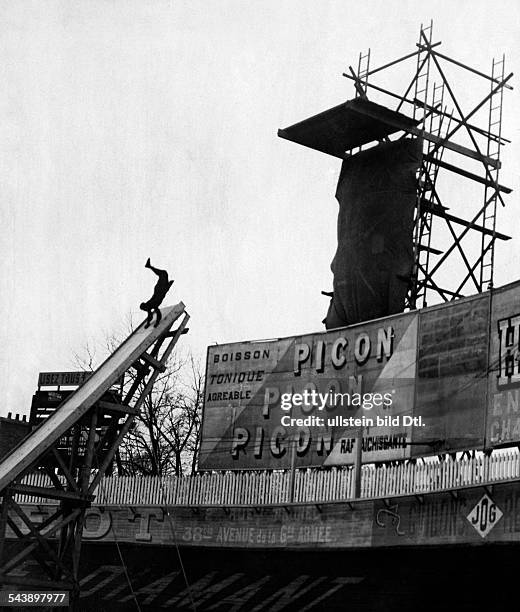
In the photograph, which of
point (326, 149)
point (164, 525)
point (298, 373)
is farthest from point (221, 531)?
point (326, 149)

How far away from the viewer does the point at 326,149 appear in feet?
118

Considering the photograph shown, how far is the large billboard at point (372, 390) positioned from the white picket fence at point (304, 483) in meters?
0.70

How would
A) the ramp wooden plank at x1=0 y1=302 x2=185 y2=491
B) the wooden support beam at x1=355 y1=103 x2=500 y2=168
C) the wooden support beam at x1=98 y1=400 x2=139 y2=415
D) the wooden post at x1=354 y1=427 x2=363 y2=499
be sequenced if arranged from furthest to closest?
1. the wooden support beam at x1=355 y1=103 x2=500 y2=168
2. the wooden post at x1=354 y1=427 x2=363 y2=499
3. the wooden support beam at x1=98 y1=400 x2=139 y2=415
4. the ramp wooden plank at x1=0 y1=302 x2=185 y2=491

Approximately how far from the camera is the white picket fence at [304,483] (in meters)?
24.2

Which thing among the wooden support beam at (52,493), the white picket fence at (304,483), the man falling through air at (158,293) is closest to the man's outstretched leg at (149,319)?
the man falling through air at (158,293)

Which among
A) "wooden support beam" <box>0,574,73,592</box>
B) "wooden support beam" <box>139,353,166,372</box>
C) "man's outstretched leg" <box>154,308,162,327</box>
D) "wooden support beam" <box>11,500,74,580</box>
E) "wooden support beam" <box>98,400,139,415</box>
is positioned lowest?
"wooden support beam" <box>0,574,73,592</box>

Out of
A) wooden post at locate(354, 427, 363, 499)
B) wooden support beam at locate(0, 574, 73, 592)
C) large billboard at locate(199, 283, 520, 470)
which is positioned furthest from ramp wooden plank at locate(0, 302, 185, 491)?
large billboard at locate(199, 283, 520, 470)

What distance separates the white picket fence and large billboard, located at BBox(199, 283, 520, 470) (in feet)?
2.30

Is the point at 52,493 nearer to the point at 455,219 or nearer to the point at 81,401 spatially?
the point at 81,401

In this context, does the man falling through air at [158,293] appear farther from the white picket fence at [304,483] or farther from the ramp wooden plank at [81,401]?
the white picket fence at [304,483]

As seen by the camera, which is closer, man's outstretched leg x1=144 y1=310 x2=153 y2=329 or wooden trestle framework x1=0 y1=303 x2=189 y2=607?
wooden trestle framework x1=0 y1=303 x2=189 y2=607

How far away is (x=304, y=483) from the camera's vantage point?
28.3 metres

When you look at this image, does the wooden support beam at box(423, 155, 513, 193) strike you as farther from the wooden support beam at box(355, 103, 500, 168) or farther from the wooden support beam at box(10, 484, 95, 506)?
the wooden support beam at box(10, 484, 95, 506)

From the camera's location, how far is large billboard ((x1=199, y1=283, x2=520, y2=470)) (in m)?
26.3
